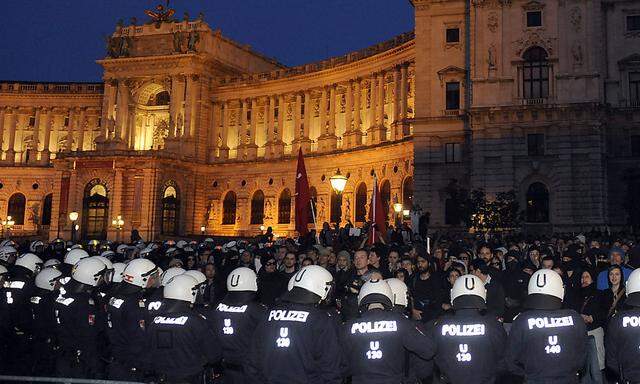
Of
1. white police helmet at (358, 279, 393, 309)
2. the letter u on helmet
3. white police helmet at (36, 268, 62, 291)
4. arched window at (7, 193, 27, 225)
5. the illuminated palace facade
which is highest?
the illuminated palace facade

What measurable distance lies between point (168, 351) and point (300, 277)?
221cm

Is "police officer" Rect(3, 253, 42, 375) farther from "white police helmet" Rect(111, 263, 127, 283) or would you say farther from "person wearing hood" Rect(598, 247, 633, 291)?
"person wearing hood" Rect(598, 247, 633, 291)

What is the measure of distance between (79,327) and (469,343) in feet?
22.3

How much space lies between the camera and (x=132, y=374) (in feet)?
37.2

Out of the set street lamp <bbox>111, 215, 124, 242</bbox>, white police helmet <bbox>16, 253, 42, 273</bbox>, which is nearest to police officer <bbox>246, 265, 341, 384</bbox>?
white police helmet <bbox>16, 253, 42, 273</bbox>

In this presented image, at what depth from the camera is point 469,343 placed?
8.90m

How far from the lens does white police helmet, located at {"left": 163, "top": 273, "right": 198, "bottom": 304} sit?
9.88 m

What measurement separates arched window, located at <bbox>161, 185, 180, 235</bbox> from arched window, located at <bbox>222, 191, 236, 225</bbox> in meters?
5.35

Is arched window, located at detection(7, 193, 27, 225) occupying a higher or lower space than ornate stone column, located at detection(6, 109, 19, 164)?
lower

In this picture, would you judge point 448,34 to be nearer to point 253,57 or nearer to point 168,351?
point 253,57

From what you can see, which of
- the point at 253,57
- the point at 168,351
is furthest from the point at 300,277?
the point at 253,57

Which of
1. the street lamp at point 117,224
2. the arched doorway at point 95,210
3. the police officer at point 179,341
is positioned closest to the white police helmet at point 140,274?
the police officer at point 179,341

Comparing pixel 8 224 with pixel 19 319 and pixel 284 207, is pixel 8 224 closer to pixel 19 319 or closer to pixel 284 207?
pixel 284 207

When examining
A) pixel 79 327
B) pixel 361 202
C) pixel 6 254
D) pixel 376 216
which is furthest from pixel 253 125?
pixel 79 327
